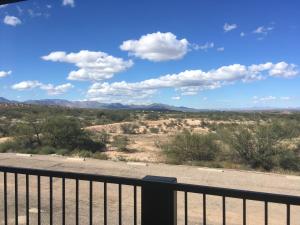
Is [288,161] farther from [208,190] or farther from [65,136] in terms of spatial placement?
[208,190]

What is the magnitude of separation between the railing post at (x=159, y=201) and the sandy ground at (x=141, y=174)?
4.83 metres

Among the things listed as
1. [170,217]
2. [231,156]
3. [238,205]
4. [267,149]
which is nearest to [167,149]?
[231,156]

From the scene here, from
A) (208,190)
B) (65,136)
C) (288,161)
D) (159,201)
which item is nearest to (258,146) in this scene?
(288,161)

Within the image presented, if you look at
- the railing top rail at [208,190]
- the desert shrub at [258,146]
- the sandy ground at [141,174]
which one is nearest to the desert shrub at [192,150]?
the desert shrub at [258,146]

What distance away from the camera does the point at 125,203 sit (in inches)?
392

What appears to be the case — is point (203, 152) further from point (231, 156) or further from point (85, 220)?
point (85, 220)

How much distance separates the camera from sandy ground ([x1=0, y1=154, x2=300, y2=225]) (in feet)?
29.4

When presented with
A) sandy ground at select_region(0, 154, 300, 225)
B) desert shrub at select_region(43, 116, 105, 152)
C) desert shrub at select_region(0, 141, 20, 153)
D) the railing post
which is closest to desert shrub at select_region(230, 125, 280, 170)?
sandy ground at select_region(0, 154, 300, 225)

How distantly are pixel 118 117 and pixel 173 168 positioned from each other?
61.0m

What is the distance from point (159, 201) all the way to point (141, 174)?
10.9 m

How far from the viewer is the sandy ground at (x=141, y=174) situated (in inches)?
352

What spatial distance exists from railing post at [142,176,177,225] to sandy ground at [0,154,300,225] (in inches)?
190

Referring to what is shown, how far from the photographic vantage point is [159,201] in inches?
138

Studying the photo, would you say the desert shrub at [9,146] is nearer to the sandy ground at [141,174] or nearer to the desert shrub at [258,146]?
the sandy ground at [141,174]
